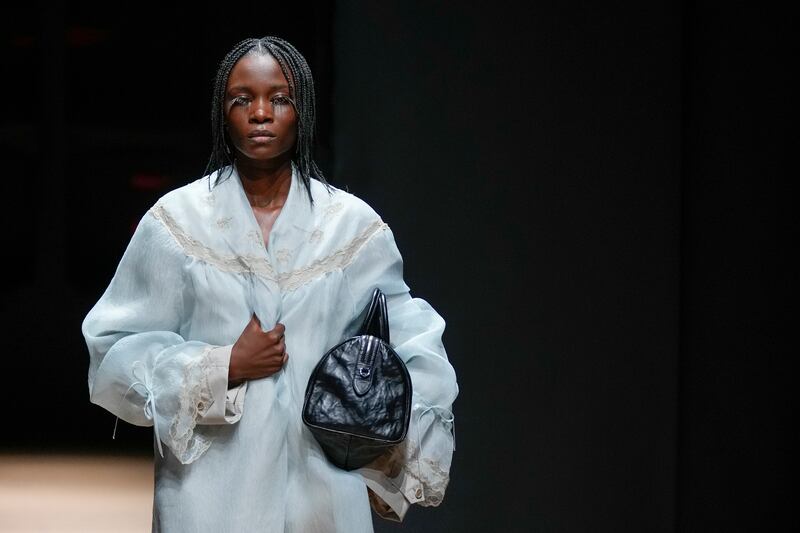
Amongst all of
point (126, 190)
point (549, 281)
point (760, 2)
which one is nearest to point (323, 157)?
point (549, 281)

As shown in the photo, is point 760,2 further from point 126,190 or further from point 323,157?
point 126,190

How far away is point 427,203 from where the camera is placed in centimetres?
451

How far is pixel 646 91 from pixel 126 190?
2.92 m

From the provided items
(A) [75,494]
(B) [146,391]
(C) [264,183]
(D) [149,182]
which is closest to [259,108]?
(C) [264,183]

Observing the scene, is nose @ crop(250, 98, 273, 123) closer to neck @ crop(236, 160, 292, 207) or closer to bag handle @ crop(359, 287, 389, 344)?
neck @ crop(236, 160, 292, 207)

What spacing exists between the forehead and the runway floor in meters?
2.81

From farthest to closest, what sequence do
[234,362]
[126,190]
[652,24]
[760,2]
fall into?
[126,190] → [652,24] → [760,2] → [234,362]

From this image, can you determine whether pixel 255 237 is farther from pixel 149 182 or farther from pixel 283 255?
pixel 149 182

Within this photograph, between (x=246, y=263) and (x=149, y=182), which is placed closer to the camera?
(x=246, y=263)

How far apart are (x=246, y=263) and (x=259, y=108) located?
11.5 inches

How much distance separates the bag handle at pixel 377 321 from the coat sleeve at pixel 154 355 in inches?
10.2

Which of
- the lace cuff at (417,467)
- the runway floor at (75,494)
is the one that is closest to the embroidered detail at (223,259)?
the lace cuff at (417,467)

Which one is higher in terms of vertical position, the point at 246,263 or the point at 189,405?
the point at 246,263

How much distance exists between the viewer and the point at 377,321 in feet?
9.71
